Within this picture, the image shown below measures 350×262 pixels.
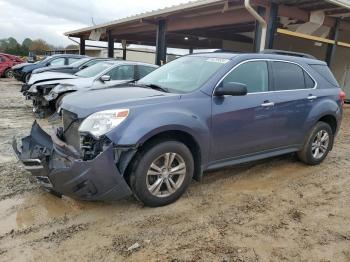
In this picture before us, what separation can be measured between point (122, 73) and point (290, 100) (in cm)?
547

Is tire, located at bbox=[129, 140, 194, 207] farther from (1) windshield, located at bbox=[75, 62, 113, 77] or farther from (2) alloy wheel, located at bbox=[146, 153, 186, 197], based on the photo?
(1) windshield, located at bbox=[75, 62, 113, 77]

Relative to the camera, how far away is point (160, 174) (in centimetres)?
379

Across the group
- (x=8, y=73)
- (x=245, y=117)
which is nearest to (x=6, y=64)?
(x=8, y=73)

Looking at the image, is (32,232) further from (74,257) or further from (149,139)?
(149,139)

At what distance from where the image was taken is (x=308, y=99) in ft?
17.2

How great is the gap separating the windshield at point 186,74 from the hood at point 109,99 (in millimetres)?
329

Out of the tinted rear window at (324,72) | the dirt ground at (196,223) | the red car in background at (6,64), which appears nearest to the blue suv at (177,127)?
the tinted rear window at (324,72)

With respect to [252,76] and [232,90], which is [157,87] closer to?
[232,90]

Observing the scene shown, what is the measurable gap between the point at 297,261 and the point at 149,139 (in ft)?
5.96

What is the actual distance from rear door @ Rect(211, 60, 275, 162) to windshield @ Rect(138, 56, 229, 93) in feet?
0.82

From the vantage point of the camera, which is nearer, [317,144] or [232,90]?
[232,90]

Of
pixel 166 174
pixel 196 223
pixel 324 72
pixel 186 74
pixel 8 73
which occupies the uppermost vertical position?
pixel 324 72

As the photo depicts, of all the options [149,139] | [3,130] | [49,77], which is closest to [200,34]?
[49,77]

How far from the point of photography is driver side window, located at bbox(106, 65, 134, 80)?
9242 millimetres
